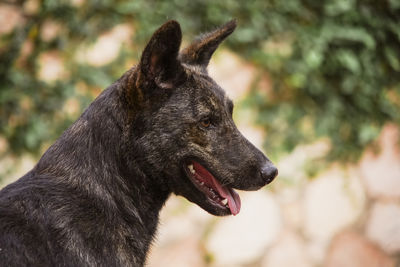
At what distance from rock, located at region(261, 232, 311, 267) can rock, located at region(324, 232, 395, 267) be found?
27cm

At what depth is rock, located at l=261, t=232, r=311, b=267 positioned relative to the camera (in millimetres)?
5551

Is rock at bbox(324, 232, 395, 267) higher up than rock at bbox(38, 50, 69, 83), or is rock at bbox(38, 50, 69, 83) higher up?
rock at bbox(38, 50, 69, 83)

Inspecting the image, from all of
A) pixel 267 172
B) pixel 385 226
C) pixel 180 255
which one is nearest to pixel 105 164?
pixel 267 172

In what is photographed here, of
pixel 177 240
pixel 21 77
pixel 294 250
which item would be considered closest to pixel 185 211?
pixel 177 240

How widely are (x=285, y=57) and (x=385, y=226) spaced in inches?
82.5

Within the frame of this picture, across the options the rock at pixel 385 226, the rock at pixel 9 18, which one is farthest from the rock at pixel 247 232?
the rock at pixel 9 18

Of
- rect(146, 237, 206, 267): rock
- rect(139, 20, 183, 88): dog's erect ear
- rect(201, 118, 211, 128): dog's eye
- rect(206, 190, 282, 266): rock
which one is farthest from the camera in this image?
rect(206, 190, 282, 266): rock

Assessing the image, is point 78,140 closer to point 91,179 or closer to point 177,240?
point 91,179

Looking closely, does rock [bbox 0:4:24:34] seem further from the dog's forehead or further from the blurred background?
the dog's forehead

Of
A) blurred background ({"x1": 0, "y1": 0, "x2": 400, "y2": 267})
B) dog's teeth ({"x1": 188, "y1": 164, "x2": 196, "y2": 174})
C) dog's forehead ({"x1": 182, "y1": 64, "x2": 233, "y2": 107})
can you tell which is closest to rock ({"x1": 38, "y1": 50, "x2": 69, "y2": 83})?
blurred background ({"x1": 0, "y1": 0, "x2": 400, "y2": 267})

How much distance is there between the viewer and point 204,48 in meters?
3.25

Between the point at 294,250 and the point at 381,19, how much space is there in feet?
8.80

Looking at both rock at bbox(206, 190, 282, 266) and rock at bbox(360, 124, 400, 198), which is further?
rock at bbox(360, 124, 400, 198)

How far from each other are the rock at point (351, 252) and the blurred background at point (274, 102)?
0.4 inches
